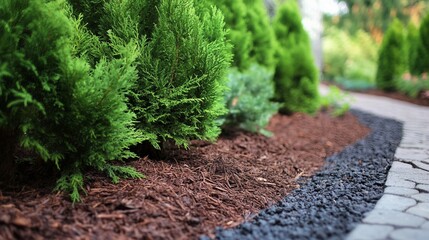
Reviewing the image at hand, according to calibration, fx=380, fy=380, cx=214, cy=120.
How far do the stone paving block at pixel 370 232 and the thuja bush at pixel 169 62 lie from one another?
1459 mm

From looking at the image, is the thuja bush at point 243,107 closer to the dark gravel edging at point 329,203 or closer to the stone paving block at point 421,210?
the dark gravel edging at point 329,203

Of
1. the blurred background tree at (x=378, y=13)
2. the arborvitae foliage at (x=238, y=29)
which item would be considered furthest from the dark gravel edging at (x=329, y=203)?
the blurred background tree at (x=378, y=13)

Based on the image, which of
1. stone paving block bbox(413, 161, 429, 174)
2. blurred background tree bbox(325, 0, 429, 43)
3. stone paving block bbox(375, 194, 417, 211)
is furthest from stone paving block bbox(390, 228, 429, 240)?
blurred background tree bbox(325, 0, 429, 43)

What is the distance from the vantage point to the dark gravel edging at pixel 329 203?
2.32 meters

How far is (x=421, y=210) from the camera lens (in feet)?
8.41

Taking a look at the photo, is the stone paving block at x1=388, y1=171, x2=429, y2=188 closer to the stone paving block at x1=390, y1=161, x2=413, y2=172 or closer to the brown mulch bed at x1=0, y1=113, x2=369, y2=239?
the stone paving block at x1=390, y1=161, x2=413, y2=172

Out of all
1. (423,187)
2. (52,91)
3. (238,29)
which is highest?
(238,29)

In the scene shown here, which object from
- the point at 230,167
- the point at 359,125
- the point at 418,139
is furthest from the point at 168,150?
the point at 359,125

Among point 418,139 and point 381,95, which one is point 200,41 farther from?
point 381,95

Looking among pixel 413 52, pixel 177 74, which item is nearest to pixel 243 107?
pixel 177 74

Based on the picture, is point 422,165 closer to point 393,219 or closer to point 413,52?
point 393,219

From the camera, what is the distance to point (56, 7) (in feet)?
8.08

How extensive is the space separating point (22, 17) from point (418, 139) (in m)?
4.92

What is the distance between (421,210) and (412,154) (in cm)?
183
